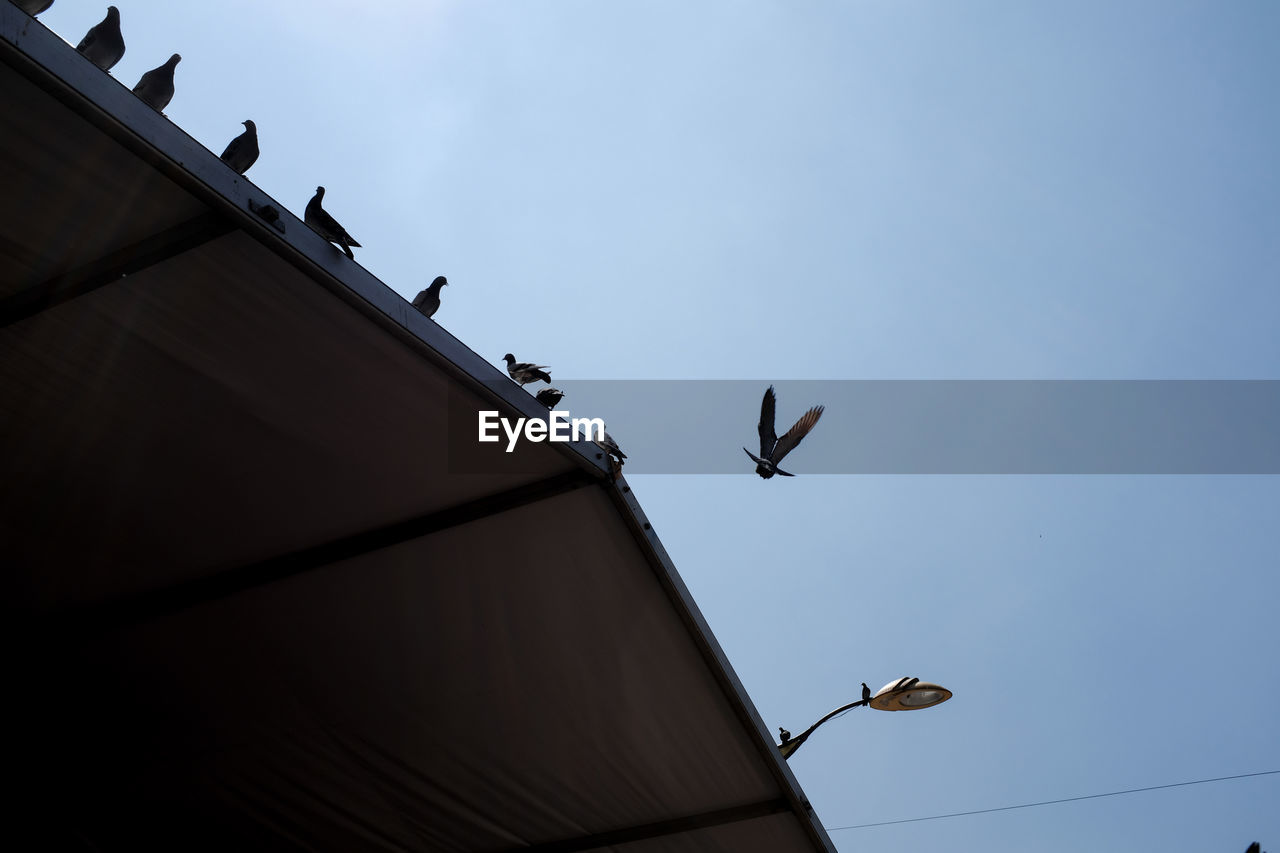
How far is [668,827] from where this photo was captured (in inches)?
203

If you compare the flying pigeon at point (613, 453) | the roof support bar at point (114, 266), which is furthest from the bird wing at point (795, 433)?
the roof support bar at point (114, 266)

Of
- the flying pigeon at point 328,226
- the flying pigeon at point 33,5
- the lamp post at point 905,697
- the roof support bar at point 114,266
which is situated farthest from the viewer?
the lamp post at point 905,697

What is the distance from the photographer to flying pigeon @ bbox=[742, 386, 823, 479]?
731 cm

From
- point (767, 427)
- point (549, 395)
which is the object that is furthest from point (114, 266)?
point (767, 427)

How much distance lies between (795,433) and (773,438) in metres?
0.18

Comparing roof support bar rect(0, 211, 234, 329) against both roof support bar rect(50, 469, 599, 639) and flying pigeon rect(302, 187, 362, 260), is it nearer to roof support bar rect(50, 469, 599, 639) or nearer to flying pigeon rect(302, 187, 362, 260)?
flying pigeon rect(302, 187, 362, 260)

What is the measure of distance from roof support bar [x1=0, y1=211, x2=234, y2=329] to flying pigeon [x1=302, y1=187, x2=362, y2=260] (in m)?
0.36

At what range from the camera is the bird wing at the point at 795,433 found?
7.30m

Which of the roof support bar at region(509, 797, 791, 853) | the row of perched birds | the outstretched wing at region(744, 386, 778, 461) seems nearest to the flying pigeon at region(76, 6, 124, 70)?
the row of perched birds

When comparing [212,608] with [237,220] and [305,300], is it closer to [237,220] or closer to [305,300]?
[305,300]

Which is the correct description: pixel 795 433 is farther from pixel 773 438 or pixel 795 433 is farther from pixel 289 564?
pixel 289 564

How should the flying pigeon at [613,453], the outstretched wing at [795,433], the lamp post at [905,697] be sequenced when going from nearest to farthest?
the flying pigeon at [613,453] < the lamp post at [905,697] < the outstretched wing at [795,433]

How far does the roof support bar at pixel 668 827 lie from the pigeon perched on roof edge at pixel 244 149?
377cm

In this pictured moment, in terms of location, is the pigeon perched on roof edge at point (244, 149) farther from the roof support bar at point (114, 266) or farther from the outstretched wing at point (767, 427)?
the outstretched wing at point (767, 427)
